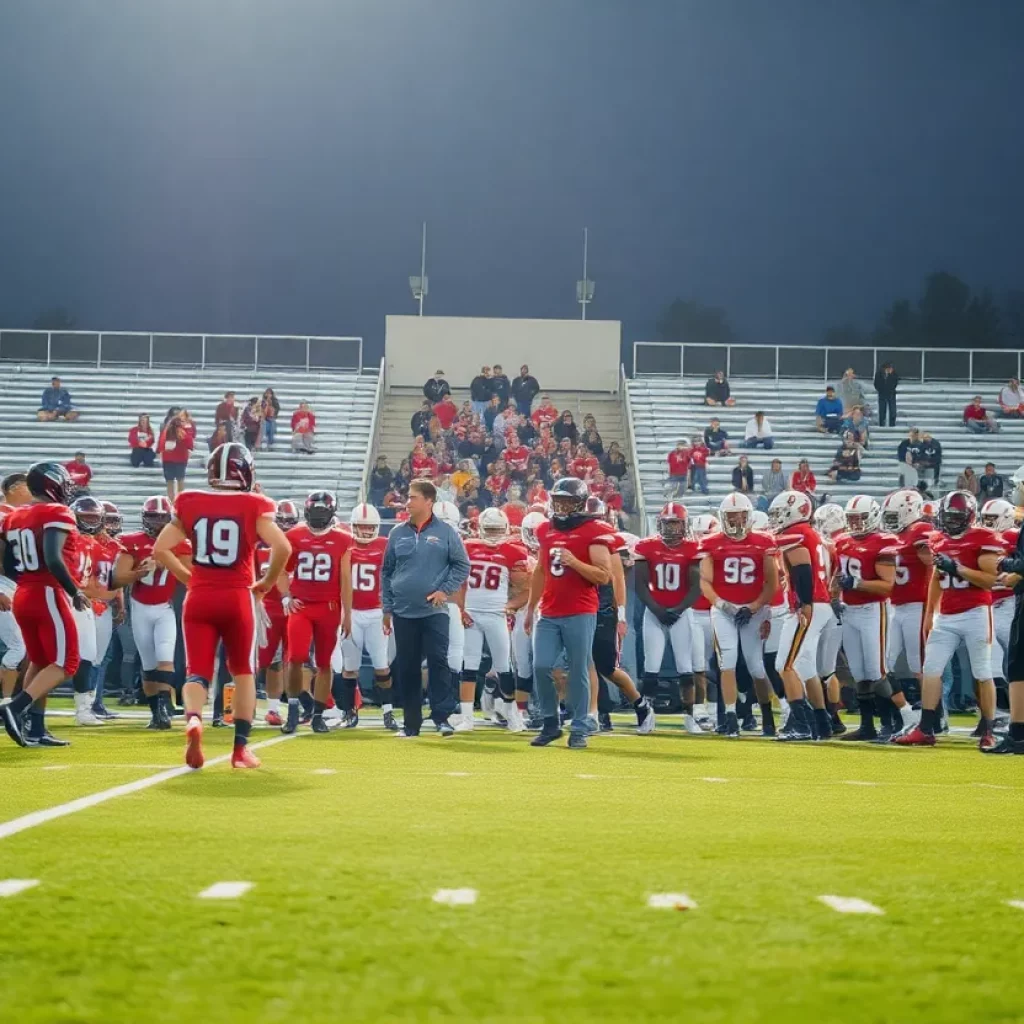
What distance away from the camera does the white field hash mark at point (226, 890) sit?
4.47m

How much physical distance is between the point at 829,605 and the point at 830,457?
1720 cm

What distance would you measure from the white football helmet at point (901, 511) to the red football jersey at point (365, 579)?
4.91 metres

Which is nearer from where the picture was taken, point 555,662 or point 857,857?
point 857,857

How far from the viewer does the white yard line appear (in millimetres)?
5973

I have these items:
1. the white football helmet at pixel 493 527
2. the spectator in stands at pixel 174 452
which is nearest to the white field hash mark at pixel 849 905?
the white football helmet at pixel 493 527

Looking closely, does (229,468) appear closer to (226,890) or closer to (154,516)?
(226,890)

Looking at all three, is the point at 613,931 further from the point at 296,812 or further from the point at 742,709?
the point at 742,709

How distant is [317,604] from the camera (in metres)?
13.0

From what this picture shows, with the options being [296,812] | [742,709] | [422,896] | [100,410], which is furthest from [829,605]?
[100,410]

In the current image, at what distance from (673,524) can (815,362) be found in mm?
18638

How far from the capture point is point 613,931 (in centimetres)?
405

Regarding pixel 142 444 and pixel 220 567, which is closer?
pixel 220 567

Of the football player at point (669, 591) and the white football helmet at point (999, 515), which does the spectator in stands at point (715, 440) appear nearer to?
the football player at point (669, 591)

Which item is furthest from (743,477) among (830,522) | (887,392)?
(830,522)
